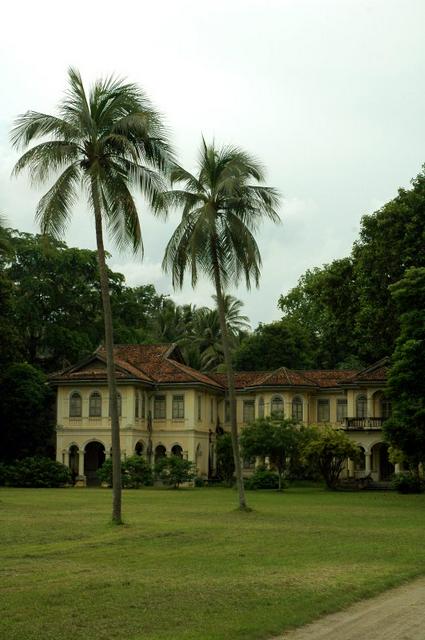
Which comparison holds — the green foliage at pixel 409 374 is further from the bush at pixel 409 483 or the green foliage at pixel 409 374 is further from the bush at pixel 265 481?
the bush at pixel 265 481

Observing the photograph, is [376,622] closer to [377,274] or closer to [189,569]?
[189,569]

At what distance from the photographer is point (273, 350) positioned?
7381 centimetres

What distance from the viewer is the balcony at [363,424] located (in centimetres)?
5688

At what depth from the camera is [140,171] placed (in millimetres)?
25500

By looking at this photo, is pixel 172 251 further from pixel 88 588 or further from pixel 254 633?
pixel 254 633

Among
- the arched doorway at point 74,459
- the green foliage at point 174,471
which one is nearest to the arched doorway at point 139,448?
the arched doorway at point 74,459

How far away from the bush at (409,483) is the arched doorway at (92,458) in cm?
2060

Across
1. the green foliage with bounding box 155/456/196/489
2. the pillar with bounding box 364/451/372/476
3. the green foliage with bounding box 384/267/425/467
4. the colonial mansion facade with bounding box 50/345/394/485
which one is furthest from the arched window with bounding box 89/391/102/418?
the green foliage with bounding box 384/267/425/467

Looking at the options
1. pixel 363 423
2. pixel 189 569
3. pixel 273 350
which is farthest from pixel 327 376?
pixel 189 569

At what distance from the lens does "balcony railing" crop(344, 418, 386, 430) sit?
2239 inches

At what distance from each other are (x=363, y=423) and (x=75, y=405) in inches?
686

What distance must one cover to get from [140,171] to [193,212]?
577 centimetres

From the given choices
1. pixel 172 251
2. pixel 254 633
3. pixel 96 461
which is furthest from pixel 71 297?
pixel 254 633

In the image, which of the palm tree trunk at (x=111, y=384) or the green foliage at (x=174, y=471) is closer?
the palm tree trunk at (x=111, y=384)
